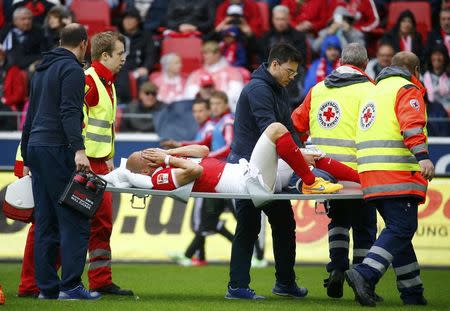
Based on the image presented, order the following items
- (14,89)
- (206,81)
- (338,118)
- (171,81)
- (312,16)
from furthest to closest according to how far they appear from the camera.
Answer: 1. (312,16)
2. (171,81)
3. (14,89)
4. (206,81)
5. (338,118)

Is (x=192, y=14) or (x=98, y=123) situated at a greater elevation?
(x=192, y=14)

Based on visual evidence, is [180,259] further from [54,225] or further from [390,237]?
[390,237]

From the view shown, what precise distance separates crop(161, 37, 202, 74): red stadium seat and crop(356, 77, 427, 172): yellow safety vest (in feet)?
31.8

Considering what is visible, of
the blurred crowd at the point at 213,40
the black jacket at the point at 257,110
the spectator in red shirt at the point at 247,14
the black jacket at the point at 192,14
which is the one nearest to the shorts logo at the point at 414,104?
the black jacket at the point at 257,110

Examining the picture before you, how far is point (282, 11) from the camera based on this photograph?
17.9 meters

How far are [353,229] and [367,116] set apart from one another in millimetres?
1341

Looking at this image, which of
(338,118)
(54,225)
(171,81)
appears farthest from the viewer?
(171,81)

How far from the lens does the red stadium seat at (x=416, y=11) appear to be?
63.1 ft

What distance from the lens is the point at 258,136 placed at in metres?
9.81

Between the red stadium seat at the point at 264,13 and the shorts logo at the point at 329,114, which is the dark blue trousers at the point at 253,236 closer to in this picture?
the shorts logo at the point at 329,114

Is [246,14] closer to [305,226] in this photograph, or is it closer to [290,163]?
[305,226]

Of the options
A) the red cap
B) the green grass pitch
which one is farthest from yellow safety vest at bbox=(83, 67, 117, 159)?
the red cap

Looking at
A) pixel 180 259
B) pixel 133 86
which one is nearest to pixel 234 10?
pixel 133 86

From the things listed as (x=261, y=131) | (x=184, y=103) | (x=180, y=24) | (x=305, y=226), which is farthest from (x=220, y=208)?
(x=180, y=24)
